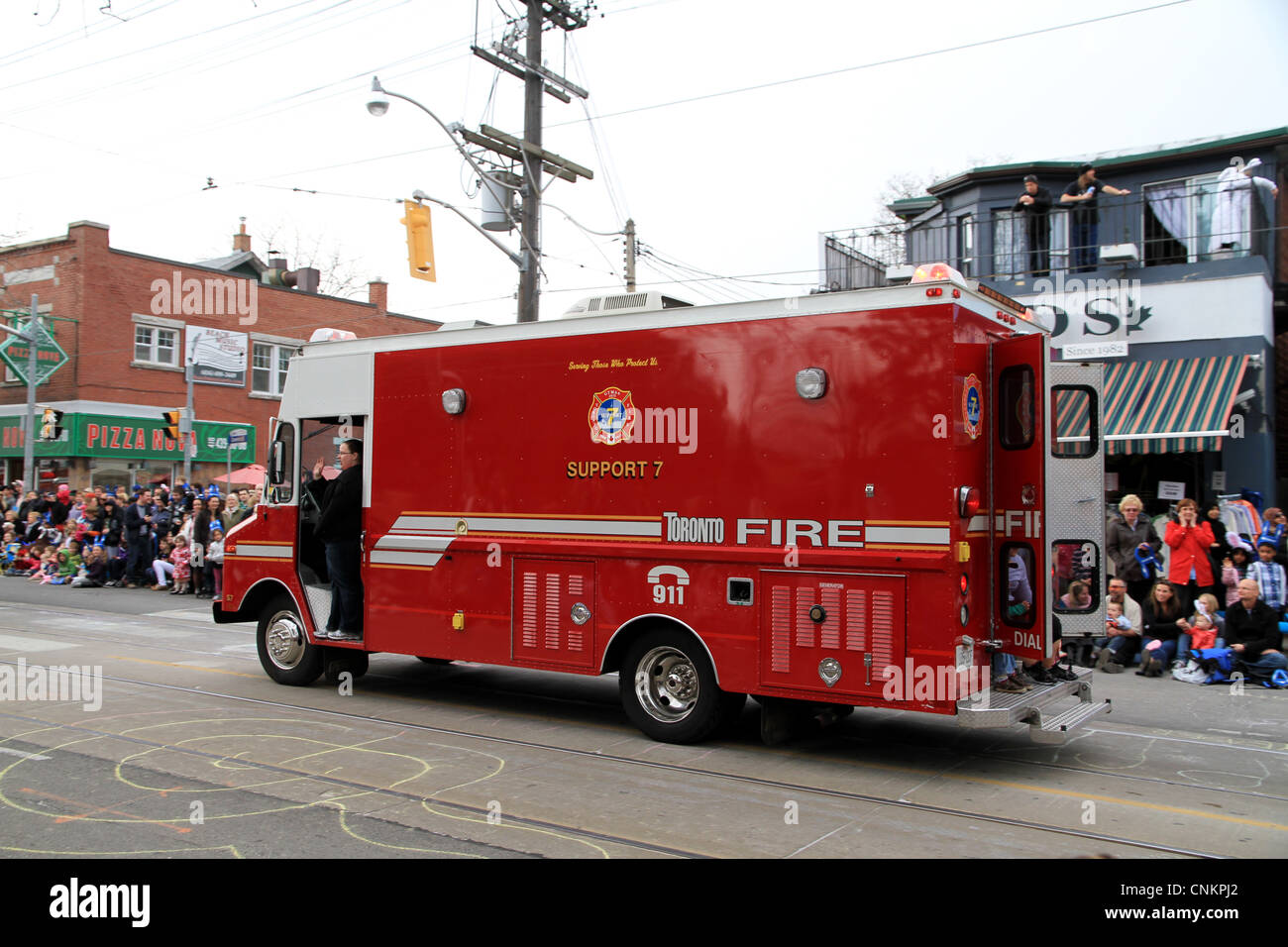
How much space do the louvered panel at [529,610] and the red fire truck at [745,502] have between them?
25mm

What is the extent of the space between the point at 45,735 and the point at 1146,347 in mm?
15955

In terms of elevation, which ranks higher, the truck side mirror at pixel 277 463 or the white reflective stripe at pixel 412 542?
the truck side mirror at pixel 277 463

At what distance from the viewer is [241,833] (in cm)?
562

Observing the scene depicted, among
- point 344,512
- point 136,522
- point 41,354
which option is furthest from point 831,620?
point 41,354

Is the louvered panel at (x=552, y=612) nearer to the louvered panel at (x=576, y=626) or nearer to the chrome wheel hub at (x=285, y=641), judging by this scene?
the louvered panel at (x=576, y=626)

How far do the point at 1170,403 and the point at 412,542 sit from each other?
1176cm

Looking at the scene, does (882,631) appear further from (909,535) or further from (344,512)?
(344,512)

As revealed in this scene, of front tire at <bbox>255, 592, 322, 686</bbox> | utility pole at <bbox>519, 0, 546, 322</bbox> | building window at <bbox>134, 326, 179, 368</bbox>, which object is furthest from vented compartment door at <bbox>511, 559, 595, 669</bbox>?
building window at <bbox>134, 326, 179, 368</bbox>

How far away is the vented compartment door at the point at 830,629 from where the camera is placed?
685cm

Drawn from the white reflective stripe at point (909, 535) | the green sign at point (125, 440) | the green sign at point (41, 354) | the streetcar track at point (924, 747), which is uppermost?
the green sign at point (41, 354)

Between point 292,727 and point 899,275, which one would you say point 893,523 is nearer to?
point 899,275

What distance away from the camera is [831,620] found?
7.04 m

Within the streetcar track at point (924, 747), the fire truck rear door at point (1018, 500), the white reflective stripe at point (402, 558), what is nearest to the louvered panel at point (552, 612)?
the streetcar track at point (924, 747)
